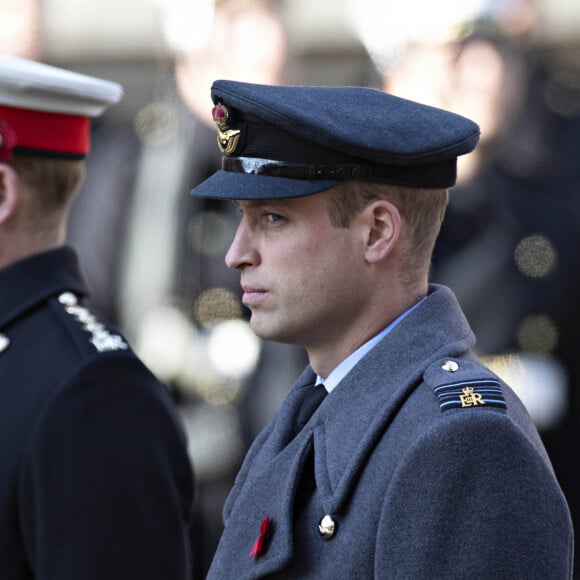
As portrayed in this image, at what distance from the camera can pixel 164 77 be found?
225 inches

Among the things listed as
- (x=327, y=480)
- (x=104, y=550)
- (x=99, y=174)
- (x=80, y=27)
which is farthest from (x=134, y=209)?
(x=327, y=480)

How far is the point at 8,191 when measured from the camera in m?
2.63

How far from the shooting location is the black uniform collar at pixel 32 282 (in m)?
2.59

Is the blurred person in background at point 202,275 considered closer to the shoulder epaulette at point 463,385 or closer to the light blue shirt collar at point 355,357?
the light blue shirt collar at point 355,357

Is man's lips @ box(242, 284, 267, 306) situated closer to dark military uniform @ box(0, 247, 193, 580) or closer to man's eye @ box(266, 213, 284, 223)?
man's eye @ box(266, 213, 284, 223)

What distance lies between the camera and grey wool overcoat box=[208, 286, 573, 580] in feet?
5.99

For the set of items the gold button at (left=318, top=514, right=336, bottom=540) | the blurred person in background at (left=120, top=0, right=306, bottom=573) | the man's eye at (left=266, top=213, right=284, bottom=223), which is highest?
the man's eye at (left=266, top=213, right=284, bottom=223)

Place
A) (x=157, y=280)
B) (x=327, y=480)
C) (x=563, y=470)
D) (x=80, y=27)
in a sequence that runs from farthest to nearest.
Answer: (x=80, y=27) → (x=157, y=280) → (x=563, y=470) → (x=327, y=480)

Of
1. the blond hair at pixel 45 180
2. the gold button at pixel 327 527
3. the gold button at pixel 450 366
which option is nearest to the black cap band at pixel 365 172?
the gold button at pixel 450 366

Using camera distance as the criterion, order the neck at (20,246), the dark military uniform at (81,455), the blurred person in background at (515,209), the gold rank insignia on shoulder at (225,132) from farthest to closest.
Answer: the blurred person in background at (515,209) → the neck at (20,246) → the dark military uniform at (81,455) → the gold rank insignia on shoulder at (225,132)

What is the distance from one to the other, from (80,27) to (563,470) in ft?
11.1

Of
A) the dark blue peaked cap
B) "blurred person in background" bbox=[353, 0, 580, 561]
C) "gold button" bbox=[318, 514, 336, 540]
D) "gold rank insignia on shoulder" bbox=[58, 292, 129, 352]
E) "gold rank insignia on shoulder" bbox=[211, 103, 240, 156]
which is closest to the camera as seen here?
"gold button" bbox=[318, 514, 336, 540]

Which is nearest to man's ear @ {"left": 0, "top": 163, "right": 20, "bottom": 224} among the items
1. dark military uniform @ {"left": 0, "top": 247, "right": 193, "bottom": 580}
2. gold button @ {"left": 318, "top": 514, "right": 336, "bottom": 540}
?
dark military uniform @ {"left": 0, "top": 247, "right": 193, "bottom": 580}

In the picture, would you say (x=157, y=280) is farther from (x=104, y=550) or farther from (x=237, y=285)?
(x=104, y=550)
